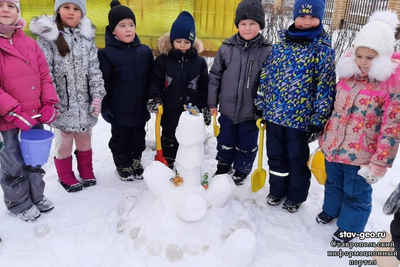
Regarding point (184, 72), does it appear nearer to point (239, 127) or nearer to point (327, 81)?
point (239, 127)

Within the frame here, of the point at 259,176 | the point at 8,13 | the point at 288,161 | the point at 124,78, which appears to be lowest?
the point at 259,176

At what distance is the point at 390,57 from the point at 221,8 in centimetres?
488

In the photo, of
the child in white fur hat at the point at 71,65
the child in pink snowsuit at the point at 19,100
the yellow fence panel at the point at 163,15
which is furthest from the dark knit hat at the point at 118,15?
the yellow fence panel at the point at 163,15

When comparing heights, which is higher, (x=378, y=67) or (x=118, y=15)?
(x=118, y=15)

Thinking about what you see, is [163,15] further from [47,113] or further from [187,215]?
[187,215]

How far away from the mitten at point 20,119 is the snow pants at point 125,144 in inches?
37.3

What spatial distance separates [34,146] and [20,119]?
9.0 inches

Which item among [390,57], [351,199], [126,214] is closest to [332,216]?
[351,199]

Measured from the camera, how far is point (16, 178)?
102 inches

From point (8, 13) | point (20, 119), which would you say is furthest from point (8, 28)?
point (20, 119)

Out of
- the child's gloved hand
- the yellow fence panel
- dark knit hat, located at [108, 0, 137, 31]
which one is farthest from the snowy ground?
the yellow fence panel

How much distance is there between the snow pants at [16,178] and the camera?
2.47m

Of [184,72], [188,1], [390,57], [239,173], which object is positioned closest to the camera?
[390,57]

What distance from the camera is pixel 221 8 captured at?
652 centimetres
